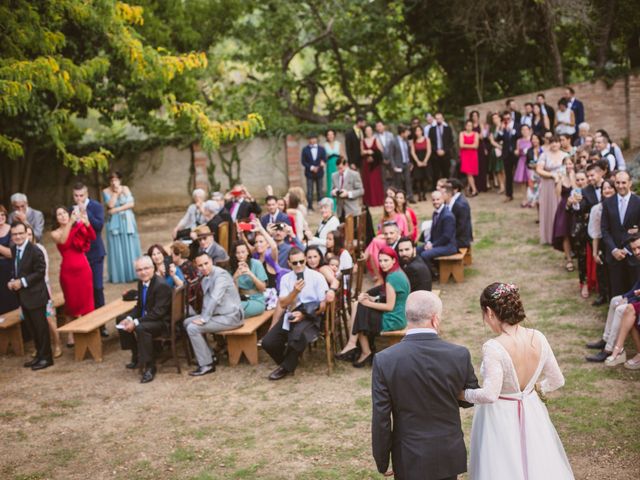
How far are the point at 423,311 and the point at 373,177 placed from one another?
1297 cm

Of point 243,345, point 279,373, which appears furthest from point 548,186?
point 279,373

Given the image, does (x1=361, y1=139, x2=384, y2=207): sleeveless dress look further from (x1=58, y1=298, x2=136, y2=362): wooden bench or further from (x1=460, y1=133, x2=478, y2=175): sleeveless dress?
(x1=58, y1=298, x2=136, y2=362): wooden bench

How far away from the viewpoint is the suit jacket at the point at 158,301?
344 inches

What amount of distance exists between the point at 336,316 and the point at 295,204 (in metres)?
3.10

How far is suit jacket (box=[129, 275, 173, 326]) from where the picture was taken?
873 cm

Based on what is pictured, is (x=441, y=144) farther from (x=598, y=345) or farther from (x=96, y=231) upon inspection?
(x=598, y=345)

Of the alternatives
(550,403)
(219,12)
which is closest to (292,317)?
(550,403)

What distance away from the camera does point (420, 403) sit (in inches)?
168

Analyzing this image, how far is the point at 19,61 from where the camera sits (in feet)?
32.8

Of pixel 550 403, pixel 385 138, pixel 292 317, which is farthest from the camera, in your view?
pixel 385 138

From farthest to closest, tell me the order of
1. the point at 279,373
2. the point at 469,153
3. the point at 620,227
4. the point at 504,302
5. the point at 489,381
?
the point at 469,153 → the point at 620,227 → the point at 279,373 → the point at 504,302 → the point at 489,381

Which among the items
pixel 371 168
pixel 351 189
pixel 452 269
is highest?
pixel 371 168

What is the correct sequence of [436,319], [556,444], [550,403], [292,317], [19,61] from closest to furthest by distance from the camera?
1. [436,319]
2. [556,444]
3. [550,403]
4. [292,317]
5. [19,61]

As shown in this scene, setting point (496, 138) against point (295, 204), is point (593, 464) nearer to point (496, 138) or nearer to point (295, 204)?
point (295, 204)
